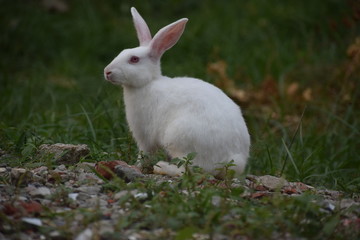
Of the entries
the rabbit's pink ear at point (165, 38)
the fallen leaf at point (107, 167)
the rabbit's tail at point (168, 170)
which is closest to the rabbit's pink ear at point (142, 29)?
the rabbit's pink ear at point (165, 38)

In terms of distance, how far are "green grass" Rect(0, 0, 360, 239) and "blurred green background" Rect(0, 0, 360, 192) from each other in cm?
2

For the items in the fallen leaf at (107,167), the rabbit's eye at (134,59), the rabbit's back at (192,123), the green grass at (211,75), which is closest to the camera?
the fallen leaf at (107,167)

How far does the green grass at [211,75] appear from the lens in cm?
537

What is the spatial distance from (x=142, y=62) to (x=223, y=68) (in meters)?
2.93

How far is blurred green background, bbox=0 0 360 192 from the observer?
220 inches

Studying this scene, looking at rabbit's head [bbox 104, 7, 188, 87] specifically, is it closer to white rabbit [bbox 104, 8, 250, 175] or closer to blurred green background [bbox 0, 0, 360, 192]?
white rabbit [bbox 104, 8, 250, 175]

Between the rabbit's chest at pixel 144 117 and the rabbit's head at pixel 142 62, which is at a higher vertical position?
the rabbit's head at pixel 142 62

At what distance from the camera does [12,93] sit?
7090mm

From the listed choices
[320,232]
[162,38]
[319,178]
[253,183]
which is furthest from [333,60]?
[320,232]

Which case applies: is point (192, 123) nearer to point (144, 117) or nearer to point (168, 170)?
point (168, 170)

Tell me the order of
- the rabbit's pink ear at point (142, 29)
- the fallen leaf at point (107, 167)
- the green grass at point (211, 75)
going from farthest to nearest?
the green grass at point (211, 75) < the rabbit's pink ear at point (142, 29) < the fallen leaf at point (107, 167)

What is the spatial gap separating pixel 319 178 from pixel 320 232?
6.47ft

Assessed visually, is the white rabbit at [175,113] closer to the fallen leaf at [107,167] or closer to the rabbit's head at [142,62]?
the rabbit's head at [142,62]

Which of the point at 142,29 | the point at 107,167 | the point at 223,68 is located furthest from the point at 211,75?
the point at 107,167
